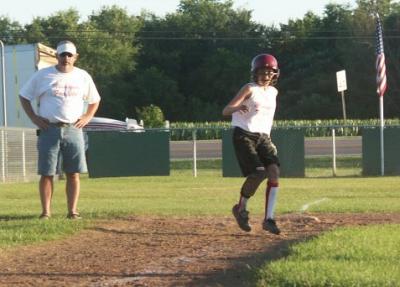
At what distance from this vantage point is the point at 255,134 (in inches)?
327

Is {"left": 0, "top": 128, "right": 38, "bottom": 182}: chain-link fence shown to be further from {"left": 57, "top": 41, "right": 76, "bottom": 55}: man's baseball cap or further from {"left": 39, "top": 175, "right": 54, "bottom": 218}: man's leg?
{"left": 57, "top": 41, "right": 76, "bottom": 55}: man's baseball cap

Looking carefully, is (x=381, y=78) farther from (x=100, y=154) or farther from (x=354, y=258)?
(x=354, y=258)

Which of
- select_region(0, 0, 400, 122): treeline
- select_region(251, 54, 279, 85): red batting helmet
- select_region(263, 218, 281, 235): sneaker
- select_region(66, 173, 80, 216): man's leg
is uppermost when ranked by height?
select_region(0, 0, 400, 122): treeline

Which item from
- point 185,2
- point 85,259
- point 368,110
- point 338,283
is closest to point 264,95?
point 85,259

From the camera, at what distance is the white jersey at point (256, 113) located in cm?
826

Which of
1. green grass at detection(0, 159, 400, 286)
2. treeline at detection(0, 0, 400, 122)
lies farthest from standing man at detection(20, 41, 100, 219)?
treeline at detection(0, 0, 400, 122)

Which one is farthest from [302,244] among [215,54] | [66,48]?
[215,54]

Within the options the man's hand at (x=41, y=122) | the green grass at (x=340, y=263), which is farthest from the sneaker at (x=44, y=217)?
the green grass at (x=340, y=263)

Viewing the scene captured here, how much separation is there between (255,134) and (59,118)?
87.7 inches

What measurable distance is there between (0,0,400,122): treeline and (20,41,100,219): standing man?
54247 millimetres

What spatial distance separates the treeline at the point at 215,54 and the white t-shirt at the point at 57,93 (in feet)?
Answer: 178

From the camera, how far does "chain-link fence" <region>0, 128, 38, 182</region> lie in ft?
69.8

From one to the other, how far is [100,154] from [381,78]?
8.78m

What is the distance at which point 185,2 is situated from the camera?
3477 inches
